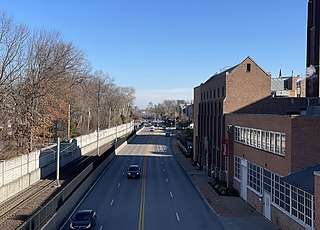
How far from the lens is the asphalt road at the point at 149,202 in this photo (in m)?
25.6

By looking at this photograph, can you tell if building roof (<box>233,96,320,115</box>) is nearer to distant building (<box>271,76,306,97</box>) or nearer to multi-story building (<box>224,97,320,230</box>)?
multi-story building (<box>224,97,320,230</box>)

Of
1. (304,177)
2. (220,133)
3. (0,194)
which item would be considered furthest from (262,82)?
(0,194)

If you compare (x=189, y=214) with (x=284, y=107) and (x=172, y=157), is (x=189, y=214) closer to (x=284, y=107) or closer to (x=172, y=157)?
(x=284, y=107)

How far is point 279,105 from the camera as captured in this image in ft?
133

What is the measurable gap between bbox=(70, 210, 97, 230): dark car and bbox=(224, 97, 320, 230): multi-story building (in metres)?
10.9

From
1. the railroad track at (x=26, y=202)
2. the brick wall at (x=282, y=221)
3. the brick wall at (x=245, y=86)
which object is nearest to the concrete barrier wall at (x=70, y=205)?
the railroad track at (x=26, y=202)

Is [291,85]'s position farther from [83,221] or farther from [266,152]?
[83,221]

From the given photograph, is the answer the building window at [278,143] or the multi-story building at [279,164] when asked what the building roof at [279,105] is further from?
the building window at [278,143]

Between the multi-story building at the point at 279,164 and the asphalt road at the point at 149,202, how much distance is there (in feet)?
12.2

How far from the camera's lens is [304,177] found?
804 inches

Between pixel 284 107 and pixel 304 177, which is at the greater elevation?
pixel 284 107

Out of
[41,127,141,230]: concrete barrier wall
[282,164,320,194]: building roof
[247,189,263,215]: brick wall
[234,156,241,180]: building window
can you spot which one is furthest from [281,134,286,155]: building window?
[41,127,141,230]: concrete barrier wall

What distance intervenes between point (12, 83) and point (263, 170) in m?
30.8

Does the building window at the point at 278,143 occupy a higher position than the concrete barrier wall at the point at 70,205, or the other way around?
the building window at the point at 278,143
